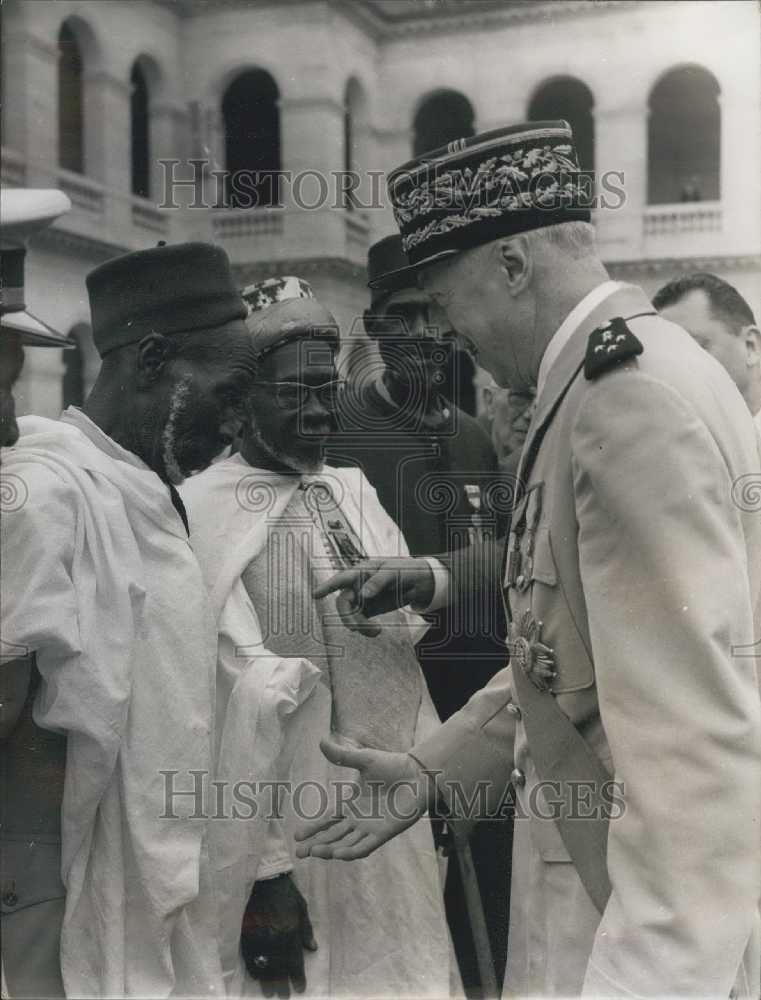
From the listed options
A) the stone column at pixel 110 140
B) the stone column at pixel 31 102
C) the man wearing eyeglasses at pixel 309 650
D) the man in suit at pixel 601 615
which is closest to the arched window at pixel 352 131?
the man wearing eyeglasses at pixel 309 650

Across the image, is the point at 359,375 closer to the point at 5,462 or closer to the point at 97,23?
the point at 97,23

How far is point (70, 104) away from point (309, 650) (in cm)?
172

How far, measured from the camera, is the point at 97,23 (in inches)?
134

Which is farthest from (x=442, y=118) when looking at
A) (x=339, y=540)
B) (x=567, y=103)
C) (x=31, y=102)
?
(x=339, y=540)

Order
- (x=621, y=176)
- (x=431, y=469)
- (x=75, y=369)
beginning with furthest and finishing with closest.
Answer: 1. (x=621, y=176)
2. (x=431, y=469)
3. (x=75, y=369)

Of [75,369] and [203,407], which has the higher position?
[75,369]

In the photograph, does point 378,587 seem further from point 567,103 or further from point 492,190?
point 567,103

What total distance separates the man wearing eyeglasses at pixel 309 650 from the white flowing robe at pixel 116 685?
52 centimetres

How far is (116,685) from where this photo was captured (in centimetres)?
242

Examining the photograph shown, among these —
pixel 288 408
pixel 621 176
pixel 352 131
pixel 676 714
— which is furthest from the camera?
pixel 621 176

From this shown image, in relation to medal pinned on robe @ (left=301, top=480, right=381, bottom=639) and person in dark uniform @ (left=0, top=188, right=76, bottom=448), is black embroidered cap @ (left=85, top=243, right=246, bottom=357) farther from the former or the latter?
medal pinned on robe @ (left=301, top=480, right=381, bottom=639)

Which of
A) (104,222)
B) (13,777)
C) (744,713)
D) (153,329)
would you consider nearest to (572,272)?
(744,713)

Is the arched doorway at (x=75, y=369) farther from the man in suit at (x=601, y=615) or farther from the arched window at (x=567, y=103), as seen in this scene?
the arched window at (x=567, y=103)

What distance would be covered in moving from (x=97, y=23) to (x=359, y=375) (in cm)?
133
